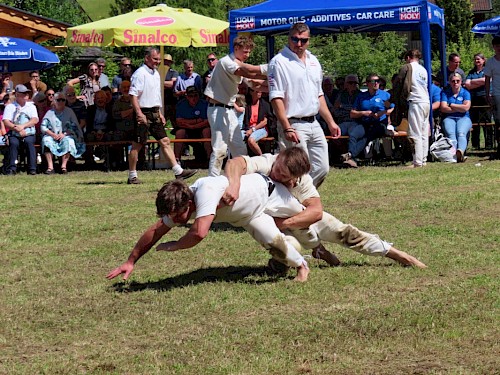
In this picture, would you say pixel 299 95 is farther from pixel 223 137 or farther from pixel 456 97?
pixel 456 97

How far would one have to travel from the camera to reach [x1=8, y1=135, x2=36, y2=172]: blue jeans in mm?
17609

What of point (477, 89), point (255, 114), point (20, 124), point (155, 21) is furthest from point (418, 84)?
point (20, 124)

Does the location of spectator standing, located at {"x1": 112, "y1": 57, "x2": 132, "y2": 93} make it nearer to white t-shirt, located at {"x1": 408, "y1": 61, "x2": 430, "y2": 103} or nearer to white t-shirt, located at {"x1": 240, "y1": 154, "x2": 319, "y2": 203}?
white t-shirt, located at {"x1": 408, "y1": 61, "x2": 430, "y2": 103}

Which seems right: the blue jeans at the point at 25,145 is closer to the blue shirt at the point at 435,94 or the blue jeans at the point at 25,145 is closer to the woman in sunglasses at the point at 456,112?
the blue shirt at the point at 435,94

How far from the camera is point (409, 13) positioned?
16.9 meters

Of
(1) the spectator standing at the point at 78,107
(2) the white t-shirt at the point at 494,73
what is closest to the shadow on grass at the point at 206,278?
(1) the spectator standing at the point at 78,107

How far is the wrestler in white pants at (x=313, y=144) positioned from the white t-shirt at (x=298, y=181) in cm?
162

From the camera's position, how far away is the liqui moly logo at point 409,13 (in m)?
16.9

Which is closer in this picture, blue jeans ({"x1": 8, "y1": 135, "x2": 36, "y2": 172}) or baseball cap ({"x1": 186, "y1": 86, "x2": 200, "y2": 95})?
blue jeans ({"x1": 8, "y1": 135, "x2": 36, "y2": 172})

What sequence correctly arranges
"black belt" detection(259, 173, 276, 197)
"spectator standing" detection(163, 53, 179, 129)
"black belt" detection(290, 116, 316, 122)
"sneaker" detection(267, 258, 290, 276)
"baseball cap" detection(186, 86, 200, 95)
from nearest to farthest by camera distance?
"black belt" detection(259, 173, 276, 197), "sneaker" detection(267, 258, 290, 276), "black belt" detection(290, 116, 316, 122), "baseball cap" detection(186, 86, 200, 95), "spectator standing" detection(163, 53, 179, 129)

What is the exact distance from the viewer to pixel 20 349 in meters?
6.08

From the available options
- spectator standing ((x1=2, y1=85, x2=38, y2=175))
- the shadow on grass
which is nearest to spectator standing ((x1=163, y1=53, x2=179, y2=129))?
spectator standing ((x1=2, y1=85, x2=38, y2=175))

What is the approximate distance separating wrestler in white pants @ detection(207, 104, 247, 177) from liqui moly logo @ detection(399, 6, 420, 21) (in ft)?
21.1

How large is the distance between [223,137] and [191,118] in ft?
22.3
